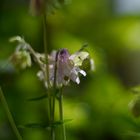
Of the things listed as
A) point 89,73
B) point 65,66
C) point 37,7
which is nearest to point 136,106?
point 65,66

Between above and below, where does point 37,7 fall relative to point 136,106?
above

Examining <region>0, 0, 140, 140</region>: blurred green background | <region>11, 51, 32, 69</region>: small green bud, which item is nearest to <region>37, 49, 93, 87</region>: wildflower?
<region>11, 51, 32, 69</region>: small green bud

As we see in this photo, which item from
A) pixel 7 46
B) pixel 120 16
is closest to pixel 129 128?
pixel 7 46

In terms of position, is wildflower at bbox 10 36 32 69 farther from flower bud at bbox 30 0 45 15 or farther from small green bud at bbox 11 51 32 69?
flower bud at bbox 30 0 45 15

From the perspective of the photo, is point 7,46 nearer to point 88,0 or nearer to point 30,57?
point 88,0

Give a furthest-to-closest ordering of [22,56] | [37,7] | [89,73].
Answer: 1. [89,73]
2. [22,56]
3. [37,7]

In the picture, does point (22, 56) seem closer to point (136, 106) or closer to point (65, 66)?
point (65, 66)

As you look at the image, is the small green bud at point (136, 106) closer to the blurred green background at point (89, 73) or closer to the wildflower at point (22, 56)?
the wildflower at point (22, 56)
